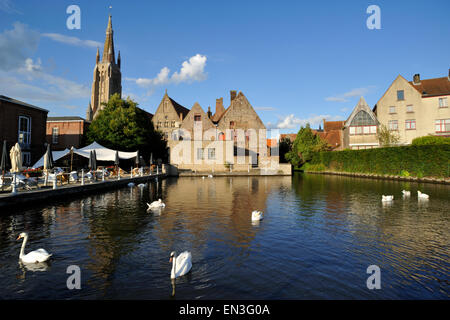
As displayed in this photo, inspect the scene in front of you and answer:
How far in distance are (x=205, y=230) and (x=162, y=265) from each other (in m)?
3.25

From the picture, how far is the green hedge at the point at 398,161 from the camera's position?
1066 inches

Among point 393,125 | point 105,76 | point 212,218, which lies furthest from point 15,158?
point 105,76

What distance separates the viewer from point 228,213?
12.7m

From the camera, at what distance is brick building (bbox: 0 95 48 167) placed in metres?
26.5

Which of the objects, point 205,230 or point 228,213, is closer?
point 205,230

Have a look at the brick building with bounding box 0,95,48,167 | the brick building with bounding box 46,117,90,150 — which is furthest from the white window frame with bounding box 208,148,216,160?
the brick building with bounding box 0,95,48,167

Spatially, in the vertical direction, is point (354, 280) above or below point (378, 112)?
below

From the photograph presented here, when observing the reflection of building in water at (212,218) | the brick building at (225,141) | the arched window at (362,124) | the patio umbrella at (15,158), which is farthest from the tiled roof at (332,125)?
the patio umbrella at (15,158)

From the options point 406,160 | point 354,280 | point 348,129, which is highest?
point 348,129

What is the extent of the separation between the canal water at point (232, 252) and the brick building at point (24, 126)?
19.4m

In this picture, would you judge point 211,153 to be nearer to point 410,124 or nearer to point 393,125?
point 393,125

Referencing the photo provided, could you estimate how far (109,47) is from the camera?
A: 99875 mm

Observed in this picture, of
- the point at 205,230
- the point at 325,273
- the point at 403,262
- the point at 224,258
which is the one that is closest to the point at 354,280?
the point at 325,273
